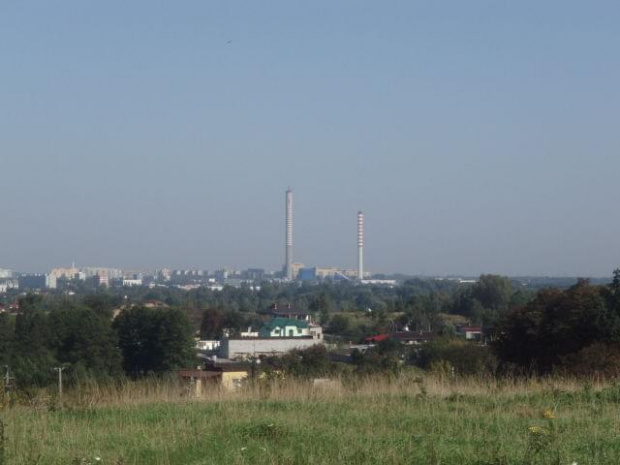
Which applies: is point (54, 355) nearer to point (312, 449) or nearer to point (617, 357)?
point (617, 357)

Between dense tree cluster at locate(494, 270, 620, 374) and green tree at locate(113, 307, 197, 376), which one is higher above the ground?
dense tree cluster at locate(494, 270, 620, 374)

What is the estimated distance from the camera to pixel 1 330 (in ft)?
103

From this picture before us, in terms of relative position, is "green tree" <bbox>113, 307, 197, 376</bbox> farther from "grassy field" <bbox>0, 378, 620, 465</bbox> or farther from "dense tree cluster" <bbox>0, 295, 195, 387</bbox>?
"grassy field" <bbox>0, 378, 620, 465</bbox>

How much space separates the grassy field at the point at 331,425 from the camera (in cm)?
654

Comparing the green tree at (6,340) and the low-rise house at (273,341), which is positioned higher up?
the green tree at (6,340)

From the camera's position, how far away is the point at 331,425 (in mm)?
7953

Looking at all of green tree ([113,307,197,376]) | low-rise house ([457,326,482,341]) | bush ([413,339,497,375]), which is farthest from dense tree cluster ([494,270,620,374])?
low-rise house ([457,326,482,341])

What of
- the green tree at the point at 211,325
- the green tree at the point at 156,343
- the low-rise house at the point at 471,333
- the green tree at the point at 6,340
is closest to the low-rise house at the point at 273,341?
the green tree at the point at 211,325

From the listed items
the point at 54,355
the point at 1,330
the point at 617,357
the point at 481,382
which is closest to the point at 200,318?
the point at 1,330

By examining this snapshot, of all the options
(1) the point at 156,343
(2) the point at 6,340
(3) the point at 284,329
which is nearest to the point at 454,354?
(1) the point at 156,343

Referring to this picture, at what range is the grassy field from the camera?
21.4 feet

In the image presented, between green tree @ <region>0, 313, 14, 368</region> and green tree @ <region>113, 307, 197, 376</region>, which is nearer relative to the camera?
green tree @ <region>0, 313, 14, 368</region>

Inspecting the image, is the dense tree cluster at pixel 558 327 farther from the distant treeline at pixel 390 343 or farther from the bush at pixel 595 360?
the bush at pixel 595 360

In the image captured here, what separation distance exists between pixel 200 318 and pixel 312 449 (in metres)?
56.0
